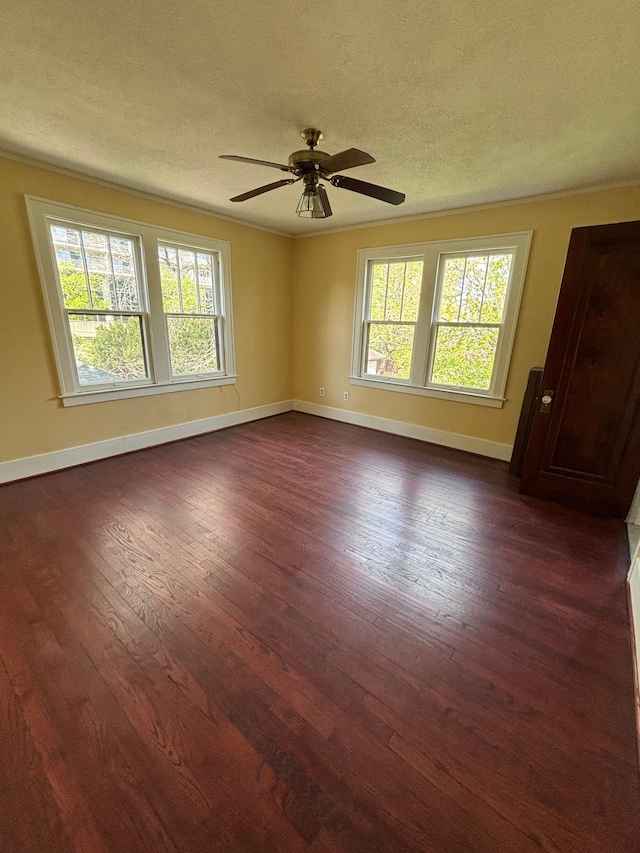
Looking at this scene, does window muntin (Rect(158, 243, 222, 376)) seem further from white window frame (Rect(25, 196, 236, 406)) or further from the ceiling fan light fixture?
the ceiling fan light fixture

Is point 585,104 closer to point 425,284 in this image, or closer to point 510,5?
point 510,5

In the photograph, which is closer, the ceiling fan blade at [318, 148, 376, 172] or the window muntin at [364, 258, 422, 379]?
the ceiling fan blade at [318, 148, 376, 172]

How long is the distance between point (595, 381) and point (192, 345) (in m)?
4.03

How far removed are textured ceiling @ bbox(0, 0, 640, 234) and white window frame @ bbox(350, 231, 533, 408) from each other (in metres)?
0.69

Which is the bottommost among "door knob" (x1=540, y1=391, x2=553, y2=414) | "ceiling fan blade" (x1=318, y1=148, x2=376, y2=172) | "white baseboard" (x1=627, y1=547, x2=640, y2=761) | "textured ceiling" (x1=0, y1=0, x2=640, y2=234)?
"white baseboard" (x1=627, y1=547, x2=640, y2=761)

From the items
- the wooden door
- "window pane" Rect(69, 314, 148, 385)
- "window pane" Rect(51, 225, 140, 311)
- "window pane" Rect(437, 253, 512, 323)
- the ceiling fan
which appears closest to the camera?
the ceiling fan

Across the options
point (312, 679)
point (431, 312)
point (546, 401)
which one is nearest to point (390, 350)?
point (431, 312)

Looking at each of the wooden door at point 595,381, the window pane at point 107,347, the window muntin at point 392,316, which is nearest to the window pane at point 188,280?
the window pane at point 107,347

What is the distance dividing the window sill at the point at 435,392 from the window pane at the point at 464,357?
12 cm

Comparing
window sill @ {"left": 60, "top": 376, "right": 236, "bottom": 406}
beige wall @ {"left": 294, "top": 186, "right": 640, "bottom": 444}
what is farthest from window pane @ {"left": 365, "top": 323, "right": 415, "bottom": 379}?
window sill @ {"left": 60, "top": 376, "right": 236, "bottom": 406}

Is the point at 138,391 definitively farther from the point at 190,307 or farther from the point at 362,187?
the point at 362,187

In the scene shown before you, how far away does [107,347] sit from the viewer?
3377 millimetres

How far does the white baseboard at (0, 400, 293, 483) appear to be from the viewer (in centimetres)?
298

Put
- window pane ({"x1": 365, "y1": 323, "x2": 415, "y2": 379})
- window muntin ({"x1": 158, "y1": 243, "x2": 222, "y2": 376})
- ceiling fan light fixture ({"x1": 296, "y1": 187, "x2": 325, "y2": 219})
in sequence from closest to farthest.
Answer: ceiling fan light fixture ({"x1": 296, "y1": 187, "x2": 325, "y2": 219}) < window muntin ({"x1": 158, "y1": 243, "x2": 222, "y2": 376}) < window pane ({"x1": 365, "y1": 323, "x2": 415, "y2": 379})
